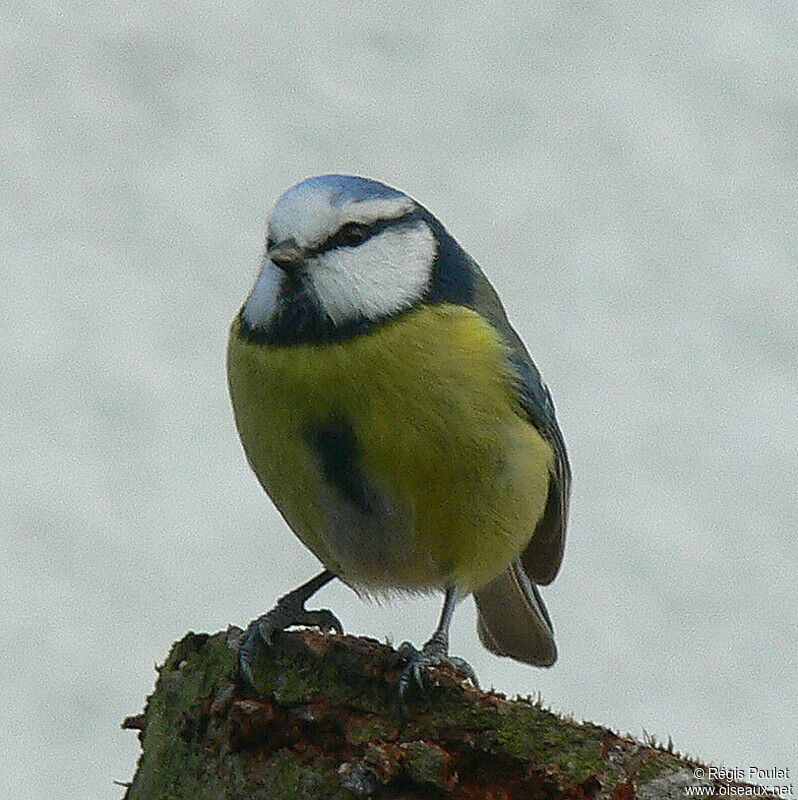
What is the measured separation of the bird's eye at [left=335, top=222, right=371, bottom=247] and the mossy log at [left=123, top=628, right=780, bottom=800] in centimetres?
30

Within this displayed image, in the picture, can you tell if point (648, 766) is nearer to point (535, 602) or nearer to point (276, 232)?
point (276, 232)

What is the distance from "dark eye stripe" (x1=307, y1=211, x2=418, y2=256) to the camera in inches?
39.5

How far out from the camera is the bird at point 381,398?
3.32ft

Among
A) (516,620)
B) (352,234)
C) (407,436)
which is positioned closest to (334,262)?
(352,234)

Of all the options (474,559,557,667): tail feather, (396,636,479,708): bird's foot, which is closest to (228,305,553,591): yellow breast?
(396,636,479,708): bird's foot

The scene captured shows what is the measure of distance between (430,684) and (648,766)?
14 cm

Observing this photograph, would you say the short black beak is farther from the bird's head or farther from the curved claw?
the curved claw

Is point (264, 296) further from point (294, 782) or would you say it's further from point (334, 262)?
point (294, 782)

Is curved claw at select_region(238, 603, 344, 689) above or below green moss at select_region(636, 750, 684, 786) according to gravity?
above

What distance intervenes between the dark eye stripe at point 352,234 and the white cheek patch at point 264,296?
4 cm

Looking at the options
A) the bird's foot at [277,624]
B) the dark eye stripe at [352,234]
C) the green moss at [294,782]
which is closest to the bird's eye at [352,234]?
the dark eye stripe at [352,234]

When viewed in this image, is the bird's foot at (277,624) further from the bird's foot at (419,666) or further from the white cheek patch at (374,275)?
the white cheek patch at (374,275)

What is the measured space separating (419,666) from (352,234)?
0.35 metres

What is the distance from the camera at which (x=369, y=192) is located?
3.38 ft
